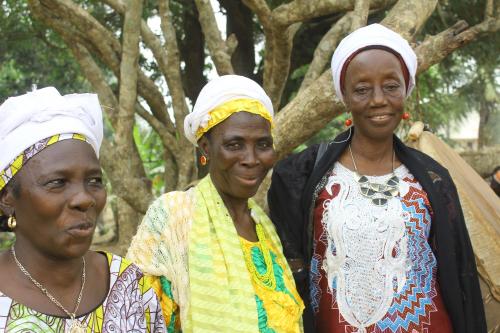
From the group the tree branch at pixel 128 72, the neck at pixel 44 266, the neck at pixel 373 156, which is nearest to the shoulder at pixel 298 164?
the neck at pixel 373 156

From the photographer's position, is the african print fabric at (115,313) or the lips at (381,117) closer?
the african print fabric at (115,313)

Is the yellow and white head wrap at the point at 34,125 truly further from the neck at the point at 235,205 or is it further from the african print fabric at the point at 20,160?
the neck at the point at 235,205

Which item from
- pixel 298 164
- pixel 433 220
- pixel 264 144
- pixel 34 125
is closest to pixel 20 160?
pixel 34 125

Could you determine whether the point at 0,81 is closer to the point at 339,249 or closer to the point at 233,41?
the point at 233,41

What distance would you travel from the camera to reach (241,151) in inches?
95.4

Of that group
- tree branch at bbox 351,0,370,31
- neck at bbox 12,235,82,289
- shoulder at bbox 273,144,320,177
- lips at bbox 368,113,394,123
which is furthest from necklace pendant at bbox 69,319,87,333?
tree branch at bbox 351,0,370,31

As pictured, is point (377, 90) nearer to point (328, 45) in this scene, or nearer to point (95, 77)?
point (328, 45)

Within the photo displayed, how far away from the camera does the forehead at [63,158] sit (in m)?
1.76

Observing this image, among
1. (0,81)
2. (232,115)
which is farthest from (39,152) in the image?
(0,81)

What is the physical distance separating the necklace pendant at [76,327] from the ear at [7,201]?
36 centimetres

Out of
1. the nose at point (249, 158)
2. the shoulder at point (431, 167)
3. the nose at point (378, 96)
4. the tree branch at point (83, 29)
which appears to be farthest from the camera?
the tree branch at point (83, 29)

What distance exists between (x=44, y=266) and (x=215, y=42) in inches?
126

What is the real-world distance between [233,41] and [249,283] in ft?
9.42

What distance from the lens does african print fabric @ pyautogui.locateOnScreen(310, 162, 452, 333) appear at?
8.70ft
